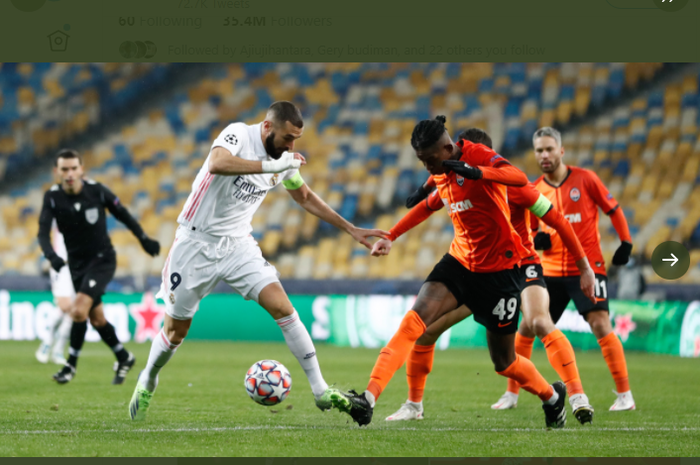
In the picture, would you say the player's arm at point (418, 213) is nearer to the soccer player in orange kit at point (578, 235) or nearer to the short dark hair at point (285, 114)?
the short dark hair at point (285, 114)

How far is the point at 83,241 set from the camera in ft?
30.8

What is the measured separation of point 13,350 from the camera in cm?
1392

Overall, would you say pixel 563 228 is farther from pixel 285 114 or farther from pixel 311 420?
pixel 311 420

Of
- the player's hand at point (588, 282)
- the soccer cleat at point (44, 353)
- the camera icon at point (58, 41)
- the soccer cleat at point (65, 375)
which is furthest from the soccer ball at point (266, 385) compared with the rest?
the soccer cleat at point (44, 353)

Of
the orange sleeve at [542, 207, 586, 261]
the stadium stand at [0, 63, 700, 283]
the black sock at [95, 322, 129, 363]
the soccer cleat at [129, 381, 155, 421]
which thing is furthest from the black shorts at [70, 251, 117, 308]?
the stadium stand at [0, 63, 700, 283]

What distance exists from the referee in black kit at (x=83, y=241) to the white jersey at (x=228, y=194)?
3.13 meters

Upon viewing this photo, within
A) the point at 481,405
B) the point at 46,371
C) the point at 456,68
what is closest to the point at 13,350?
the point at 46,371

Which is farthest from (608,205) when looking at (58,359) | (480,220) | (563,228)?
(58,359)

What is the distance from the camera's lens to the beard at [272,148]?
5941 millimetres

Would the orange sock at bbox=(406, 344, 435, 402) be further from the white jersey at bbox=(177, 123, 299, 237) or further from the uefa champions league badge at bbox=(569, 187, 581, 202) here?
the uefa champions league badge at bbox=(569, 187, 581, 202)

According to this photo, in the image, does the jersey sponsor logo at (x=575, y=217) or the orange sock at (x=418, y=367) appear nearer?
the orange sock at (x=418, y=367)

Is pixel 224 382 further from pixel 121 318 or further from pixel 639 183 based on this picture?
pixel 639 183

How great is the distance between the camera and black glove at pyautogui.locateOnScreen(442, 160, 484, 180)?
17.8ft

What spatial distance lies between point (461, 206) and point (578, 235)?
2291 millimetres
